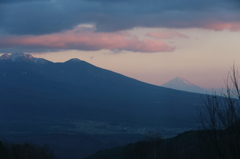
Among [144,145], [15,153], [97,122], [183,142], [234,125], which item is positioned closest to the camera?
[234,125]

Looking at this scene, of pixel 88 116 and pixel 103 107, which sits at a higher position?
pixel 103 107

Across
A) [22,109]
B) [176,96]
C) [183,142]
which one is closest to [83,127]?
[22,109]

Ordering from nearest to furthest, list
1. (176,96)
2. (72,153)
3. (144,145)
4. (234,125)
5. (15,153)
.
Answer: (234,125) → (15,153) → (144,145) → (72,153) → (176,96)

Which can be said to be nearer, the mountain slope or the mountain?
the mountain

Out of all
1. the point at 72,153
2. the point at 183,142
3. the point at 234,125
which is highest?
the point at 234,125

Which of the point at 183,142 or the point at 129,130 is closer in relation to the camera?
the point at 183,142

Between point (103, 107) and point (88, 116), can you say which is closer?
point (88, 116)

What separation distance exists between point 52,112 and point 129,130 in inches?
1706

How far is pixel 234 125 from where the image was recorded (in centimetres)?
1470

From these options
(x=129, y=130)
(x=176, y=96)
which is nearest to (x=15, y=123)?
(x=129, y=130)

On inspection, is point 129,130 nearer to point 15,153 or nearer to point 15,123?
point 15,123

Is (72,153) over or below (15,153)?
below

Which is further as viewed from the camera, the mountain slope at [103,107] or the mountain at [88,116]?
the mountain slope at [103,107]

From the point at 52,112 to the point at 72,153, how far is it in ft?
221
